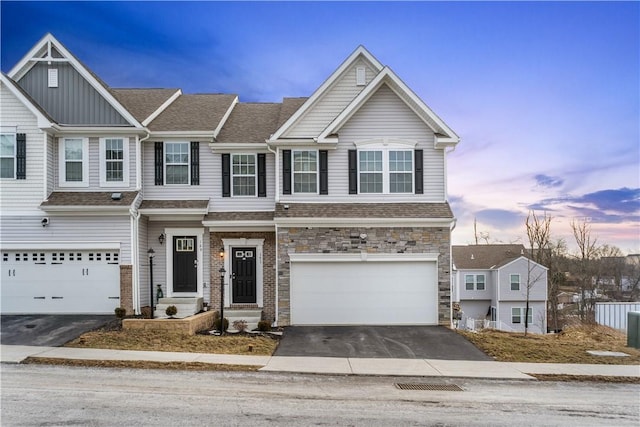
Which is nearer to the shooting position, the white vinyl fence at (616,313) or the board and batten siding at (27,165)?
the board and batten siding at (27,165)

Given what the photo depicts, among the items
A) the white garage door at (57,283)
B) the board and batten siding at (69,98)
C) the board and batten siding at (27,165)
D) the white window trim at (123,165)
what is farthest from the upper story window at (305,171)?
the board and batten siding at (27,165)

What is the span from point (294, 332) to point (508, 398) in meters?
7.05

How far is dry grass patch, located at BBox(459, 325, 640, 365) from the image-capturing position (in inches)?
436

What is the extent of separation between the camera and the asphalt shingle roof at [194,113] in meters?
16.2

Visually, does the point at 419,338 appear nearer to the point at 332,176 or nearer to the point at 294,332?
the point at 294,332

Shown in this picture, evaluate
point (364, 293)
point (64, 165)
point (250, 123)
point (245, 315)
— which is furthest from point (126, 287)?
point (364, 293)

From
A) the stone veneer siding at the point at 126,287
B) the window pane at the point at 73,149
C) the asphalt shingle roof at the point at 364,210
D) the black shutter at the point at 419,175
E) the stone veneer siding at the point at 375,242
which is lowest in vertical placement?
the stone veneer siding at the point at 126,287

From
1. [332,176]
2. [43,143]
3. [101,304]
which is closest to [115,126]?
[43,143]

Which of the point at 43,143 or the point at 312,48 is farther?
the point at 312,48

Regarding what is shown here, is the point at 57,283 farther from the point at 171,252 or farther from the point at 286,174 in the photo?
the point at 286,174

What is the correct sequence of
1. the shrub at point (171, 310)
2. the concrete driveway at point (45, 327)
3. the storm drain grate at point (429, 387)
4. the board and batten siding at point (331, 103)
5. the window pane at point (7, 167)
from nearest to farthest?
the storm drain grate at point (429, 387)
the concrete driveway at point (45, 327)
the shrub at point (171, 310)
the window pane at point (7, 167)
the board and batten siding at point (331, 103)

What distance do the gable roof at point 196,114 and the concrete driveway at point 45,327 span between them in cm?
684

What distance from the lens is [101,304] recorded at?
14938 mm

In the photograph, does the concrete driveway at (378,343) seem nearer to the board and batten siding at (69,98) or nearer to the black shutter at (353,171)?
the black shutter at (353,171)
